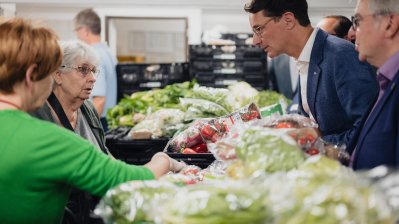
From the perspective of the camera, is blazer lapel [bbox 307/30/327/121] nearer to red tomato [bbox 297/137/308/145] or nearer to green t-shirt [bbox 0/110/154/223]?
red tomato [bbox 297/137/308/145]

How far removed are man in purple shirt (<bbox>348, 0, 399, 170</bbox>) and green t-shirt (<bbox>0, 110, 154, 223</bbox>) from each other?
83 centimetres

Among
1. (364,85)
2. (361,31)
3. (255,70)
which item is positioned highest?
(361,31)

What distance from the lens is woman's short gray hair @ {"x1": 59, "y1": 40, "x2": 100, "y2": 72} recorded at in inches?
129

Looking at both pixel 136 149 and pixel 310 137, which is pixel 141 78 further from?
pixel 310 137

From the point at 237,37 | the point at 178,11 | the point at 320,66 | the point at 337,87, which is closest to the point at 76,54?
the point at 320,66

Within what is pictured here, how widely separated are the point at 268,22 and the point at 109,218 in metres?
1.79

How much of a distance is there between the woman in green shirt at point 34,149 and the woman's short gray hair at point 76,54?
1.32 metres

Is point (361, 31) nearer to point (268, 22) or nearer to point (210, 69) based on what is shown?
point (268, 22)

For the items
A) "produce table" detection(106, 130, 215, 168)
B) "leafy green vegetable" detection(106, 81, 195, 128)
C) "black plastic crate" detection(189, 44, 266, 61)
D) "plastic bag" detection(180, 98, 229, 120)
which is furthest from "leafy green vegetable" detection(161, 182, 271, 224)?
"black plastic crate" detection(189, 44, 266, 61)

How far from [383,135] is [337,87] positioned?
0.84 metres

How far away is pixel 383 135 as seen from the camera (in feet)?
6.43

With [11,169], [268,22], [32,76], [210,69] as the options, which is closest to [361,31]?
[268,22]

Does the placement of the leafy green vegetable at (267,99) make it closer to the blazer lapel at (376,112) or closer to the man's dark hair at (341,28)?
the man's dark hair at (341,28)

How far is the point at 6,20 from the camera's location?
1.93 m
